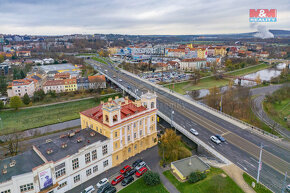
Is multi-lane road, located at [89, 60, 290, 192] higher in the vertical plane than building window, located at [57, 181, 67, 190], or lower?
higher

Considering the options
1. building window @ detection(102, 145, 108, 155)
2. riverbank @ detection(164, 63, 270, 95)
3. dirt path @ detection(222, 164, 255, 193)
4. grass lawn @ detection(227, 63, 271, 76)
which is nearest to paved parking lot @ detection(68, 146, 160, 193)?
building window @ detection(102, 145, 108, 155)

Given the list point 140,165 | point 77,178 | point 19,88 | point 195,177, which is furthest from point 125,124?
point 19,88

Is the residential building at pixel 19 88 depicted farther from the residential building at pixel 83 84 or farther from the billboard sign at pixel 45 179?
the billboard sign at pixel 45 179

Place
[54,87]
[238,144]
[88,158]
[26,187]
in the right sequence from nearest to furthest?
[26,187] < [88,158] < [238,144] < [54,87]

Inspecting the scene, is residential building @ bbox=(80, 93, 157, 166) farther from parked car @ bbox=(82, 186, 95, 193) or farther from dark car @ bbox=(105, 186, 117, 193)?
parked car @ bbox=(82, 186, 95, 193)

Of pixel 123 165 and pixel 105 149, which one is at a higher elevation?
pixel 105 149

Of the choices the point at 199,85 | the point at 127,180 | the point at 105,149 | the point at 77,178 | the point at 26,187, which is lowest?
the point at 127,180

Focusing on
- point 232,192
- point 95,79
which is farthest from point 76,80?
point 232,192

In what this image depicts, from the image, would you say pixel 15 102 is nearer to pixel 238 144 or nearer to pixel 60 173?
pixel 60 173
